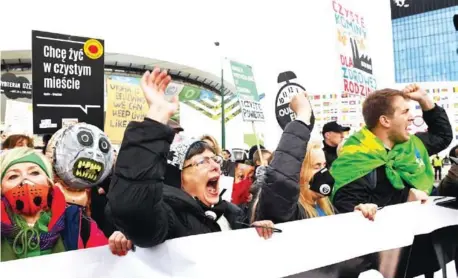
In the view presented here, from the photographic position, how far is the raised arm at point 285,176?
5.05ft

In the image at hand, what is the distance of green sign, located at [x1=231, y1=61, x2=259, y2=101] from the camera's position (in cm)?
235

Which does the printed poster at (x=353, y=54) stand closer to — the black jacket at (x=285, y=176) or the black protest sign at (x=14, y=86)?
the black jacket at (x=285, y=176)

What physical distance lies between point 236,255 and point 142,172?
360mm

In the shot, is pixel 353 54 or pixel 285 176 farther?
pixel 353 54

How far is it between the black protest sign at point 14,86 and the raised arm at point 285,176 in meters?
1.26

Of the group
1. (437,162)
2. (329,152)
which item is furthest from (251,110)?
(437,162)

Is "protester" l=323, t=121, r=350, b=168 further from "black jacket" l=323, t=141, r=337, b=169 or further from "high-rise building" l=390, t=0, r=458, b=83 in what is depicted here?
"high-rise building" l=390, t=0, r=458, b=83

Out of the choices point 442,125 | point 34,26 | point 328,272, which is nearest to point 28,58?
point 34,26

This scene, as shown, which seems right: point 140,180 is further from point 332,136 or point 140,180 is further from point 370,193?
point 332,136

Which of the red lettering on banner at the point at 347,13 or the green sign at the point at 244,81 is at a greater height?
the red lettering on banner at the point at 347,13

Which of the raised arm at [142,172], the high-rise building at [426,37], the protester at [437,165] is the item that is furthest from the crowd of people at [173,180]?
the protester at [437,165]

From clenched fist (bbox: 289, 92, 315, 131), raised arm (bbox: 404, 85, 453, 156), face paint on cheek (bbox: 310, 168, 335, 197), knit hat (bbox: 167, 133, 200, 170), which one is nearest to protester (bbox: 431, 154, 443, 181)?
raised arm (bbox: 404, 85, 453, 156)

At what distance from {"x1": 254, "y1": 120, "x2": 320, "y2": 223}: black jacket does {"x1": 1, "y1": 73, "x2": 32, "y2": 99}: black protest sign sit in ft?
4.14

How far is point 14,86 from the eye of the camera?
224 cm
